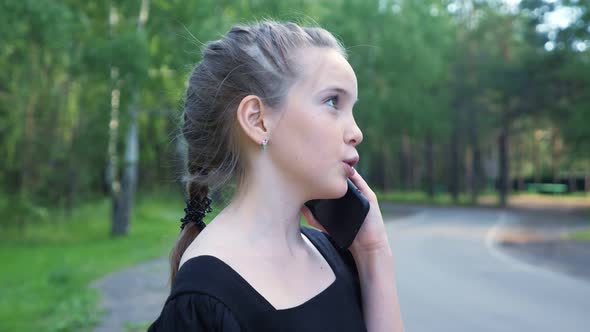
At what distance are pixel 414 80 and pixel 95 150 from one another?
17519 millimetres

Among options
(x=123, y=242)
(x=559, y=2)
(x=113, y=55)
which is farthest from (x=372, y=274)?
(x=559, y=2)

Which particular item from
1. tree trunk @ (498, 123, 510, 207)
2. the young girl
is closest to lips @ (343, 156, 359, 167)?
the young girl

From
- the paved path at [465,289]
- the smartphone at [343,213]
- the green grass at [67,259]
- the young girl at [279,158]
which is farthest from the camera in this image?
the paved path at [465,289]

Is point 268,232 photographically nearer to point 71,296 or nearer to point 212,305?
point 212,305

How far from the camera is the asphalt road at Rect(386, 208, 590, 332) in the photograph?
7.42 metres

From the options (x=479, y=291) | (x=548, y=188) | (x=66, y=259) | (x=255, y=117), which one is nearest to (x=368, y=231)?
(x=255, y=117)

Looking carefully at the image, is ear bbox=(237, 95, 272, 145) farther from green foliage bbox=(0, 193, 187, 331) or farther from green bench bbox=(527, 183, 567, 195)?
green bench bbox=(527, 183, 567, 195)

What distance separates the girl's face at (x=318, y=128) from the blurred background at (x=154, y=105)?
357 mm

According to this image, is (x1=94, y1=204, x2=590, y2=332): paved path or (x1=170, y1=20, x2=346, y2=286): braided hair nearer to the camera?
(x1=170, y1=20, x2=346, y2=286): braided hair

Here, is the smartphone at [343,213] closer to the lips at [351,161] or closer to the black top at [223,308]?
the lips at [351,161]

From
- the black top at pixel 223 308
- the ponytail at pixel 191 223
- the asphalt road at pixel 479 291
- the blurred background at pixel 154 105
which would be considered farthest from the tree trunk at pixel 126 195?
the black top at pixel 223 308

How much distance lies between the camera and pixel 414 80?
31.6 m

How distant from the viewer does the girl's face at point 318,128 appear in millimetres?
1535

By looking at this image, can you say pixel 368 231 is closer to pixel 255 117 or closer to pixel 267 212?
pixel 267 212
